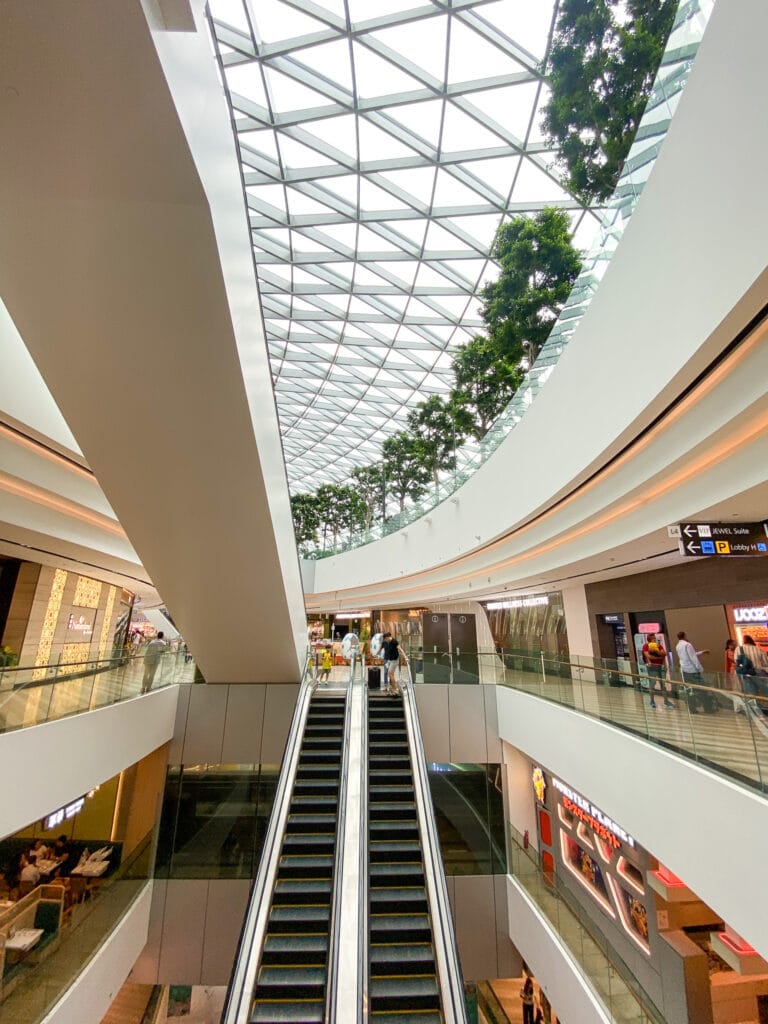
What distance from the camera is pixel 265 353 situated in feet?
23.7

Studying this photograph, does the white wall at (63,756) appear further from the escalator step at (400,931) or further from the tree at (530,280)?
the tree at (530,280)

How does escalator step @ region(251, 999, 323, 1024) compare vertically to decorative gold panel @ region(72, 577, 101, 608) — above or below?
below

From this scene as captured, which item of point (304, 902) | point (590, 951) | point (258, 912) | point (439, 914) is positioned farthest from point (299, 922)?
→ point (590, 951)

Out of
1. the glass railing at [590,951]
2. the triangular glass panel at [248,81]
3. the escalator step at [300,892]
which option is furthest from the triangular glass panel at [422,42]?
the glass railing at [590,951]

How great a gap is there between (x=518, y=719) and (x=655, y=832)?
21.5ft

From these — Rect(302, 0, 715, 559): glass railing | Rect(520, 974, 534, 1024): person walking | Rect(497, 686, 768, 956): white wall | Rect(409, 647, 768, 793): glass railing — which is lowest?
Rect(520, 974, 534, 1024): person walking

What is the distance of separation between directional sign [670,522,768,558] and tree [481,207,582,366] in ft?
39.3

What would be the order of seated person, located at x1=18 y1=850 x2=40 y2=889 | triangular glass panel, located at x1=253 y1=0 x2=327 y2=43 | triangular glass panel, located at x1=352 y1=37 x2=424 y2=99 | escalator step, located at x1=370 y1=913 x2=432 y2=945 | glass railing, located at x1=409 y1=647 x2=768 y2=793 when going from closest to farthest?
glass railing, located at x1=409 y1=647 x2=768 y2=793
escalator step, located at x1=370 y1=913 x2=432 y2=945
seated person, located at x1=18 y1=850 x2=40 y2=889
triangular glass panel, located at x1=253 y1=0 x2=327 y2=43
triangular glass panel, located at x1=352 y1=37 x2=424 y2=99


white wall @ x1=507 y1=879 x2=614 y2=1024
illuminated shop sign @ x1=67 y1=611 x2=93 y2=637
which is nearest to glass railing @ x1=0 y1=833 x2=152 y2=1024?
illuminated shop sign @ x1=67 y1=611 x2=93 y2=637

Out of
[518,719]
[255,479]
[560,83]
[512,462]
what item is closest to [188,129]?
[255,479]

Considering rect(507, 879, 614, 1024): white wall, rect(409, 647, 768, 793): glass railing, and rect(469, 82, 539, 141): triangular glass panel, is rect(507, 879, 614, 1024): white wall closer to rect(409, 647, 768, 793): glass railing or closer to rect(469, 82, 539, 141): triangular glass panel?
rect(409, 647, 768, 793): glass railing

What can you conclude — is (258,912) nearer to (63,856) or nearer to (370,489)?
(63,856)

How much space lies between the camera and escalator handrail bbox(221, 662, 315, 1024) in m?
5.14

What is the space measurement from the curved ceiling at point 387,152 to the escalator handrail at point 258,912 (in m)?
10.4
